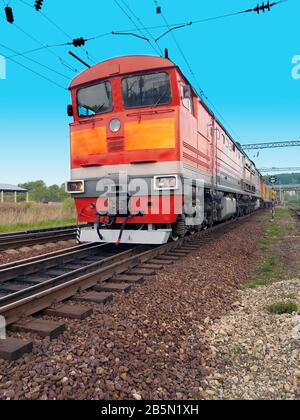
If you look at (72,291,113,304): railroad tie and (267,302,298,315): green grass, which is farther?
(72,291,113,304): railroad tie

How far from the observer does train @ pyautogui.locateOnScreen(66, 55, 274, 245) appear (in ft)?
22.9

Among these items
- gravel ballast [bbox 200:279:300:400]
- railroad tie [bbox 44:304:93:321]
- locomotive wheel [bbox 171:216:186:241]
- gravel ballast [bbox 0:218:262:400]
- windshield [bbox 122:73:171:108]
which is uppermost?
windshield [bbox 122:73:171:108]

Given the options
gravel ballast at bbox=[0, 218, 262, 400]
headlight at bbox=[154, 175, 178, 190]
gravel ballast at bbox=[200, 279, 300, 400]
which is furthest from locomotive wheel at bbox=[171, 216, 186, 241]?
gravel ballast at bbox=[200, 279, 300, 400]

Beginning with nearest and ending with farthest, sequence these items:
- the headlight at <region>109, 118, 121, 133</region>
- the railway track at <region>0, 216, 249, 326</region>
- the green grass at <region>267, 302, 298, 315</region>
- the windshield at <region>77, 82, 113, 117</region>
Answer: the railway track at <region>0, 216, 249, 326</region> < the green grass at <region>267, 302, 298, 315</region> < the headlight at <region>109, 118, 121, 133</region> < the windshield at <region>77, 82, 113, 117</region>

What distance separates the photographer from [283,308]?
4.36 meters

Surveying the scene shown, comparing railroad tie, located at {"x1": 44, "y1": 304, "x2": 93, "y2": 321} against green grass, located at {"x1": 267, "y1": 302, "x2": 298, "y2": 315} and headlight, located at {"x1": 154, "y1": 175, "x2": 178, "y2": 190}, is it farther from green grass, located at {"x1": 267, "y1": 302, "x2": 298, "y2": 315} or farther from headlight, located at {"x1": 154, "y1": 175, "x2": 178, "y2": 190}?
headlight, located at {"x1": 154, "y1": 175, "x2": 178, "y2": 190}

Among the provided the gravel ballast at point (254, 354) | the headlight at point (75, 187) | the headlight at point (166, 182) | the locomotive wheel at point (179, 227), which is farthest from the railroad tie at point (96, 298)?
the headlight at point (75, 187)

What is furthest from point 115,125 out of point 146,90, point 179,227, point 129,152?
point 179,227

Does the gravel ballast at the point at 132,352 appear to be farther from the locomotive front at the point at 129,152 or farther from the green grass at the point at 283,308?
the locomotive front at the point at 129,152

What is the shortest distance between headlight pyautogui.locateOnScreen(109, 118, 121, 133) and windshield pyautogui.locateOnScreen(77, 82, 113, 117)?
350mm

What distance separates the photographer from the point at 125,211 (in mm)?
7199

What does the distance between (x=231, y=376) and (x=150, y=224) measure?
4637mm

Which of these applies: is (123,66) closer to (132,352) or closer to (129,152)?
(129,152)
